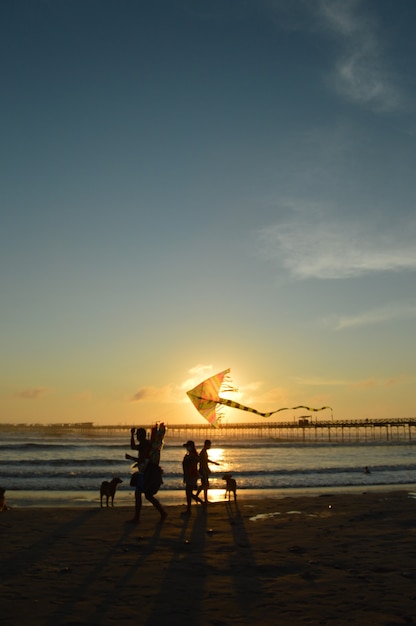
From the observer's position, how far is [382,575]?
23.1 ft

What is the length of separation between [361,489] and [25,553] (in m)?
16.3

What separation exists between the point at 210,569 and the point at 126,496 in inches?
460

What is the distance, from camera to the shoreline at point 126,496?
1670 cm

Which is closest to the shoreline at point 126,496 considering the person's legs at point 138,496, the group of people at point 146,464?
the group of people at point 146,464

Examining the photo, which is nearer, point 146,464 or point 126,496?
point 146,464

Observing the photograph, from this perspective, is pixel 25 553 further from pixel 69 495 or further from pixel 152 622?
pixel 69 495

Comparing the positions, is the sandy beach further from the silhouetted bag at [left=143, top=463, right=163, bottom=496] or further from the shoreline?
the shoreline

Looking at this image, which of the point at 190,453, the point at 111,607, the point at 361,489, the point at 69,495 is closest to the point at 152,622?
the point at 111,607

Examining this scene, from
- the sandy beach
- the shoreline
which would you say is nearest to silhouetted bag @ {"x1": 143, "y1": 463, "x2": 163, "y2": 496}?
the sandy beach

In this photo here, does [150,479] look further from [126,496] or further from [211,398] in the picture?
[126,496]

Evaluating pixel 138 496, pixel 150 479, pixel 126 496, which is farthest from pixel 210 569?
pixel 126 496

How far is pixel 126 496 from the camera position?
18.4 meters

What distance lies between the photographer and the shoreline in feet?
54.8

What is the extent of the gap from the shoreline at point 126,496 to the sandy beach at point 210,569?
4.08 meters
